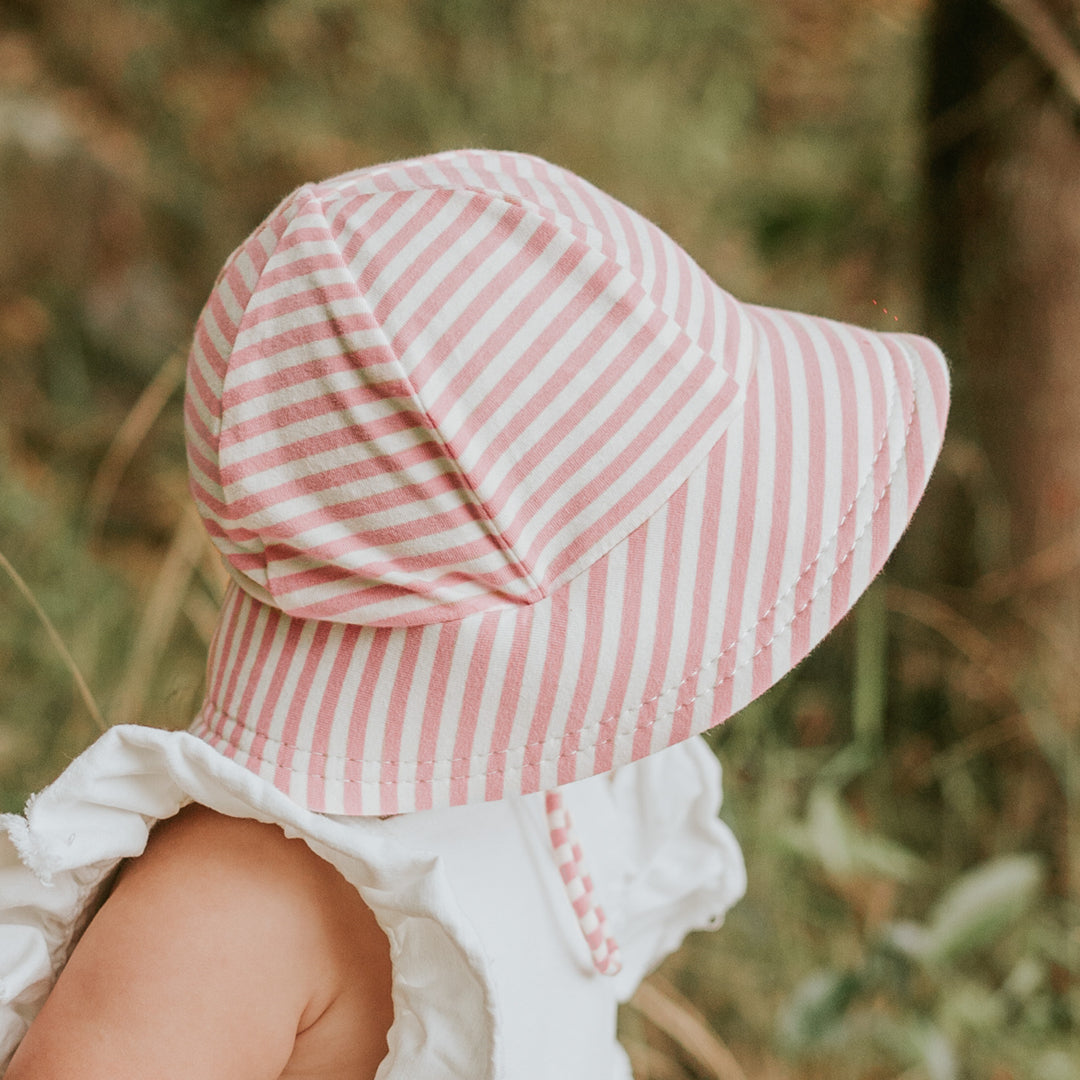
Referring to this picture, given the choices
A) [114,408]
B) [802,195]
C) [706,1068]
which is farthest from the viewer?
[802,195]

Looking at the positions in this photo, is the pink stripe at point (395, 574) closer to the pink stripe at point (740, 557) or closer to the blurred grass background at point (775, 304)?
the pink stripe at point (740, 557)

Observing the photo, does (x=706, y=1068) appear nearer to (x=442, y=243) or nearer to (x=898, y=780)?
(x=898, y=780)

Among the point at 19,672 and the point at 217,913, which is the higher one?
the point at 217,913

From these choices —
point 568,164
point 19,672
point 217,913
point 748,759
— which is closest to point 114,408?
point 19,672

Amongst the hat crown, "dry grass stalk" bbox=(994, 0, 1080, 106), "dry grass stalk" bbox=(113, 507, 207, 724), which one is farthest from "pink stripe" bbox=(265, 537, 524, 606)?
"dry grass stalk" bbox=(994, 0, 1080, 106)

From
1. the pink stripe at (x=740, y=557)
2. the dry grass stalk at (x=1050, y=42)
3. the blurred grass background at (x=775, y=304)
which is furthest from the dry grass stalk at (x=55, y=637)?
the dry grass stalk at (x=1050, y=42)

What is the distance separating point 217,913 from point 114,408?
1085 millimetres

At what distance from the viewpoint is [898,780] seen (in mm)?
1124

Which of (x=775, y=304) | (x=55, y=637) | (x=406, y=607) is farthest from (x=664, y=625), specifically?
(x=775, y=304)

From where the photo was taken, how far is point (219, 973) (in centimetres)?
43

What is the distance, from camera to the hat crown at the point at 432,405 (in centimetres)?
44

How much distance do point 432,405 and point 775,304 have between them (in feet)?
4.03

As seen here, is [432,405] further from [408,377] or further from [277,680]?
[277,680]

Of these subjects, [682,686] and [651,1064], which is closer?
[682,686]
